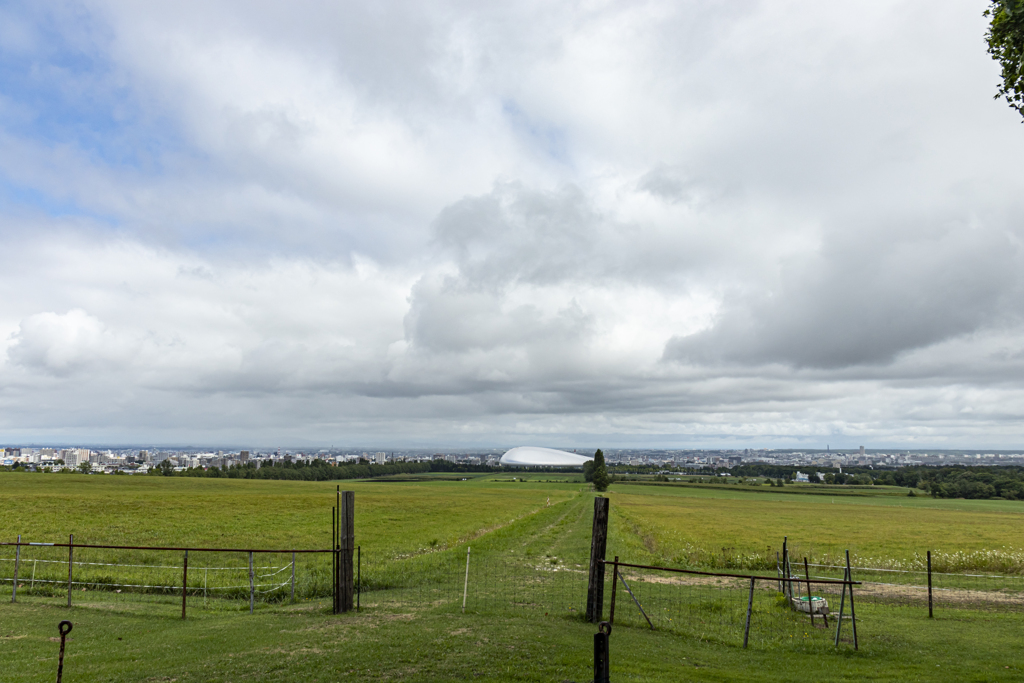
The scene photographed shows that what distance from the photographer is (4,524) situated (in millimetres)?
40062

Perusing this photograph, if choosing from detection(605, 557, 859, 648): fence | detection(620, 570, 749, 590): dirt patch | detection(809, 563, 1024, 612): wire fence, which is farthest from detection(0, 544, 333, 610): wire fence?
detection(809, 563, 1024, 612): wire fence

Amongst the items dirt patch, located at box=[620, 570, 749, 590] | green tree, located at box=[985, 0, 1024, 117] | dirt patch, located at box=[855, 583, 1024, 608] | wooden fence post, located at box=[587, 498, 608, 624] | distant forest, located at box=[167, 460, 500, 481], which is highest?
green tree, located at box=[985, 0, 1024, 117]

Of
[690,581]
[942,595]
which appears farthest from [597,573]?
[942,595]

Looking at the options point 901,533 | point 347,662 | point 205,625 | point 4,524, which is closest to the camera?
point 347,662

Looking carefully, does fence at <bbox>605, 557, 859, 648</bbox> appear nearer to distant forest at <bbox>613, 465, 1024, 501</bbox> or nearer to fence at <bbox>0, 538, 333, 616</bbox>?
fence at <bbox>0, 538, 333, 616</bbox>

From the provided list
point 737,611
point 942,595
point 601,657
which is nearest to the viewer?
point 601,657

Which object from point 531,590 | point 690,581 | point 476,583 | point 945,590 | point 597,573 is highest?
point 597,573

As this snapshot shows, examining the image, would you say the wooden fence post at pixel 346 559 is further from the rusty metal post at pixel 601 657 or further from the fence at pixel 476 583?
the rusty metal post at pixel 601 657

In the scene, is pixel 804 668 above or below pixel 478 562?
above

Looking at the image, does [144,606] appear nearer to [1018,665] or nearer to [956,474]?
[1018,665]

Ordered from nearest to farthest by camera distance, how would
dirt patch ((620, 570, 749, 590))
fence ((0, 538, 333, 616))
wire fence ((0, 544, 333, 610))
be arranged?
fence ((0, 538, 333, 616)), wire fence ((0, 544, 333, 610)), dirt patch ((620, 570, 749, 590))

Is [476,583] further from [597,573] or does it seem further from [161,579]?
[161,579]

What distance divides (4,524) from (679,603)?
44.3 m

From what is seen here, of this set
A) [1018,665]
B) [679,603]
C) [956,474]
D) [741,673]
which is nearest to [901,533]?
[679,603]
